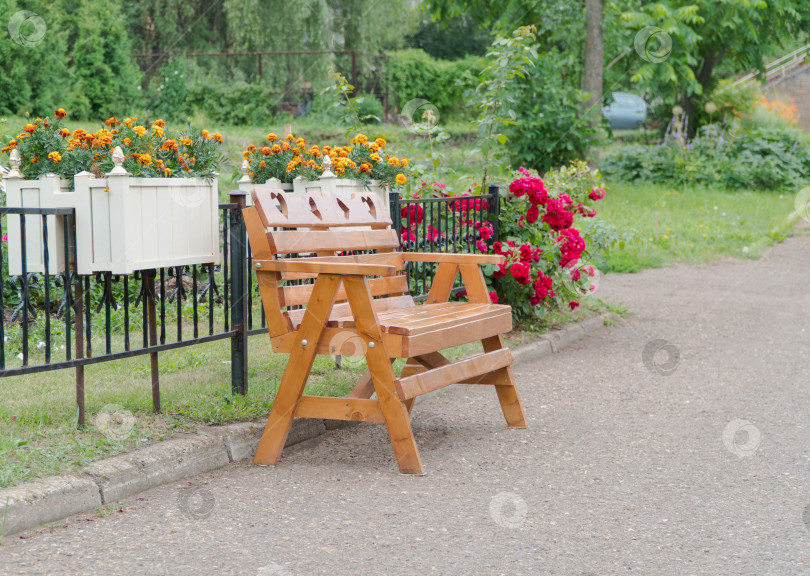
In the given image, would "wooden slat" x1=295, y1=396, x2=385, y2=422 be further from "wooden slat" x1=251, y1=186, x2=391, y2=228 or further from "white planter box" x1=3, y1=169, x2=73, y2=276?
"white planter box" x1=3, y1=169, x2=73, y2=276

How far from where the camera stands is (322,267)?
381cm

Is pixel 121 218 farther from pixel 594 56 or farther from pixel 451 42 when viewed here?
pixel 451 42

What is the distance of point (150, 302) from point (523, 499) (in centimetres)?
195

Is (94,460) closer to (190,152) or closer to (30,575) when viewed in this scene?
(30,575)

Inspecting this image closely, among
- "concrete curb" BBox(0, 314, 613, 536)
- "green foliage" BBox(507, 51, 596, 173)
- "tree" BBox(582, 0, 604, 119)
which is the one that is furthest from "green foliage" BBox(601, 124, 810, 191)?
"concrete curb" BBox(0, 314, 613, 536)

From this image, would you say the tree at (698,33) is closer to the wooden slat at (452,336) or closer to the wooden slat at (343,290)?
the wooden slat at (343,290)

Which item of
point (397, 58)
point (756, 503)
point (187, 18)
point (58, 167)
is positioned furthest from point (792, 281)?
point (187, 18)

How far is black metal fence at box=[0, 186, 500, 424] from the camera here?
12.7ft

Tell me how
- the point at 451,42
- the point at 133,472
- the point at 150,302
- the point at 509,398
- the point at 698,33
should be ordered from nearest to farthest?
1. the point at 133,472
2. the point at 150,302
3. the point at 509,398
4. the point at 698,33
5. the point at 451,42

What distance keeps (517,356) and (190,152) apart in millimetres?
2804

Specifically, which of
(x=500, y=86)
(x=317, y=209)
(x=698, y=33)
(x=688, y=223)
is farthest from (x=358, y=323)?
(x=698, y=33)

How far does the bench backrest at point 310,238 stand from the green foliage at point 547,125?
10.4m

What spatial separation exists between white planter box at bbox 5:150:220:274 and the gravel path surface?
3.24 ft

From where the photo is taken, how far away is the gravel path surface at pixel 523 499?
299 centimetres
